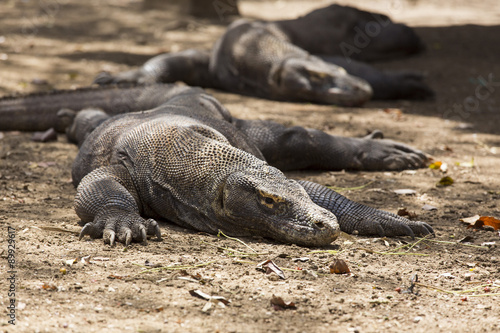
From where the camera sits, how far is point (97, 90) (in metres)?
6.84

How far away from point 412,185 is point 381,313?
2.43 m

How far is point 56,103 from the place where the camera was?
6832 mm

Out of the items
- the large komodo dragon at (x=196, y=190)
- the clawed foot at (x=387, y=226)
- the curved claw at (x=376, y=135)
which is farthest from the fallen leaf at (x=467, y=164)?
the clawed foot at (x=387, y=226)

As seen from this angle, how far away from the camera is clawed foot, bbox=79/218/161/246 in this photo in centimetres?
385

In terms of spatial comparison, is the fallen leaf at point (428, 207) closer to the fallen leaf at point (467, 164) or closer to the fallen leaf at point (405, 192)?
the fallen leaf at point (405, 192)

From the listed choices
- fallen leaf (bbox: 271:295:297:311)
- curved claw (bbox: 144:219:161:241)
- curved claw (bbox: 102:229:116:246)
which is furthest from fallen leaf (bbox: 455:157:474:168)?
curved claw (bbox: 102:229:116:246)

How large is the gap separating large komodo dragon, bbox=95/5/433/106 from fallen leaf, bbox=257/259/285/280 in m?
5.02

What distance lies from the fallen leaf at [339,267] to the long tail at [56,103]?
11.7ft

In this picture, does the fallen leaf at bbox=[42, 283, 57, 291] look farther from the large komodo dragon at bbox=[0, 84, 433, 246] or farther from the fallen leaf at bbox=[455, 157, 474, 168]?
the fallen leaf at bbox=[455, 157, 474, 168]

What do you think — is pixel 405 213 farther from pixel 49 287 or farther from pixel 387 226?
pixel 49 287


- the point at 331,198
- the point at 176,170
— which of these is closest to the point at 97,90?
the point at 176,170

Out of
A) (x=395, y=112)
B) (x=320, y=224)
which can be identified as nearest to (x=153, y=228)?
(x=320, y=224)

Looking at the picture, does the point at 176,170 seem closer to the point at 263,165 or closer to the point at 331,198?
the point at 263,165

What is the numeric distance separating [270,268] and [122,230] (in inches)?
38.2
